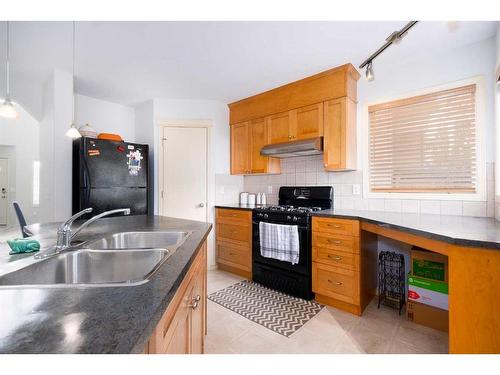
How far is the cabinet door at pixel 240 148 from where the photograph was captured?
3.44 metres

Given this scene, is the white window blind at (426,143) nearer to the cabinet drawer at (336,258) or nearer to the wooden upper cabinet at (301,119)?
the wooden upper cabinet at (301,119)

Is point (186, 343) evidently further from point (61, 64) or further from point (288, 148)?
point (61, 64)

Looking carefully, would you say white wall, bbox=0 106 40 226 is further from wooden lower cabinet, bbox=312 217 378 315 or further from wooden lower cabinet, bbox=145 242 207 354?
wooden lower cabinet, bbox=312 217 378 315

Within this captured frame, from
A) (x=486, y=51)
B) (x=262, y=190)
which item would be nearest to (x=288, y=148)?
(x=262, y=190)

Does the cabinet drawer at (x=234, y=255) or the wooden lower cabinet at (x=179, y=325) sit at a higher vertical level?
the wooden lower cabinet at (x=179, y=325)

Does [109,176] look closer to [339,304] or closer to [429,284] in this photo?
[339,304]

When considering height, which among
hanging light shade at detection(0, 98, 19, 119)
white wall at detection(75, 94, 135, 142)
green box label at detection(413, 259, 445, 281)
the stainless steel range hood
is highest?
white wall at detection(75, 94, 135, 142)

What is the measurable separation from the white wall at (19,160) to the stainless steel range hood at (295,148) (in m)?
2.26

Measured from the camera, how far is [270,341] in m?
1.81

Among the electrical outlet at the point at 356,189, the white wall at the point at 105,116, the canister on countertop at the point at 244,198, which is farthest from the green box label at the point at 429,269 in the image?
the white wall at the point at 105,116

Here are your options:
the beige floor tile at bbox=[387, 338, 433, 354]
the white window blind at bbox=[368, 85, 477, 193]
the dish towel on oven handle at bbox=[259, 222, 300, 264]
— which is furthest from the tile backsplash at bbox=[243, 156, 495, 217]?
the beige floor tile at bbox=[387, 338, 433, 354]

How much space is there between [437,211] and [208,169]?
278 cm

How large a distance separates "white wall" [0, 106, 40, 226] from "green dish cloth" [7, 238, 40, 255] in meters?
0.28

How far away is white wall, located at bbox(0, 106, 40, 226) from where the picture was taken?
119cm
